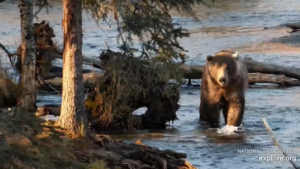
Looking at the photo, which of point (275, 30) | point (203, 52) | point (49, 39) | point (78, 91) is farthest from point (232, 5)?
point (78, 91)

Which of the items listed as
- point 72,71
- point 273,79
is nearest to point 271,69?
point 273,79

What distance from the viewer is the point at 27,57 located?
36.1ft

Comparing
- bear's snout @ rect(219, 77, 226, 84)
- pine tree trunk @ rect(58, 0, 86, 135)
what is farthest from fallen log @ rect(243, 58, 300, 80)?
pine tree trunk @ rect(58, 0, 86, 135)

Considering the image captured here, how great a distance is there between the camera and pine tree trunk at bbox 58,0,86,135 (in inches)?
311

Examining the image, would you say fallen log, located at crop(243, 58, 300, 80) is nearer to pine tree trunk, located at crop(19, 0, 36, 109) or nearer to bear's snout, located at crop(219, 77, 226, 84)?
bear's snout, located at crop(219, 77, 226, 84)

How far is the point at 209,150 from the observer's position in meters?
10.0

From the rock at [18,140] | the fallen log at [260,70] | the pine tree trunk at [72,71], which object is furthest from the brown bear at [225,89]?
the rock at [18,140]

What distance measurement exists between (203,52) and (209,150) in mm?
11226

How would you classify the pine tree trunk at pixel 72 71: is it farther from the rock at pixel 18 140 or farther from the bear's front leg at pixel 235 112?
the bear's front leg at pixel 235 112

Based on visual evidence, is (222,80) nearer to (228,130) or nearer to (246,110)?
(228,130)

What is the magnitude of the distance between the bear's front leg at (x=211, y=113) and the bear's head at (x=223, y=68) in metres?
0.40

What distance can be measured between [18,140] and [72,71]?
154 centimetres

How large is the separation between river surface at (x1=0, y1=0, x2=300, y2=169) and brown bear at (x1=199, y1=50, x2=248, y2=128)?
25 centimetres

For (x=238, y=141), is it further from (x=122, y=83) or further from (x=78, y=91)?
(x=78, y=91)
